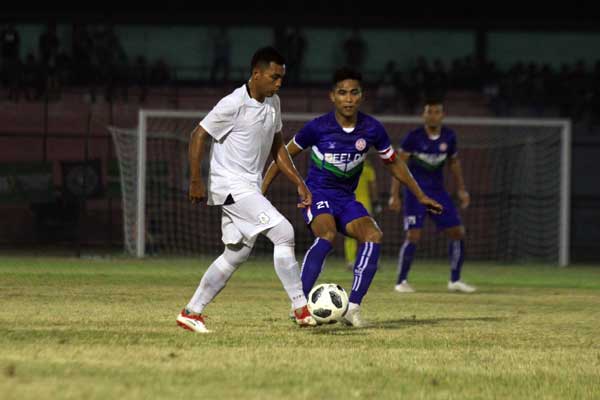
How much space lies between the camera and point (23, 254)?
22453 mm

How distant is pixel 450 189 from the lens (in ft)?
90.6

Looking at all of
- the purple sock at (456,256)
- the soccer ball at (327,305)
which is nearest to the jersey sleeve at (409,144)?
the purple sock at (456,256)

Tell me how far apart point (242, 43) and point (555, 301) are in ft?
66.4

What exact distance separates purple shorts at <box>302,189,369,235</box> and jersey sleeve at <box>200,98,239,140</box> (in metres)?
1.35

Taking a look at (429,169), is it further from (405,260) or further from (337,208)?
(337,208)

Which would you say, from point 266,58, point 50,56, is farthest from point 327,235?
point 50,56

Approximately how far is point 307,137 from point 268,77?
4.71 feet

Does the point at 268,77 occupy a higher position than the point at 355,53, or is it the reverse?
the point at 355,53

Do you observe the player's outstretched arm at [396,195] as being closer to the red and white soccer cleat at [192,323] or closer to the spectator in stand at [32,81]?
the red and white soccer cleat at [192,323]

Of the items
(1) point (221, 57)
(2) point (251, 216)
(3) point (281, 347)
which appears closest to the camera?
(3) point (281, 347)

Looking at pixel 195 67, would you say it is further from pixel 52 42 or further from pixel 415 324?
pixel 415 324

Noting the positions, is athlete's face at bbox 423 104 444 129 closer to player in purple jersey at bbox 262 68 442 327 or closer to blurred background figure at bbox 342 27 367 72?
player in purple jersey at bbox 262 68 442 327

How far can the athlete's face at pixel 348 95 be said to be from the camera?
30.5 feet

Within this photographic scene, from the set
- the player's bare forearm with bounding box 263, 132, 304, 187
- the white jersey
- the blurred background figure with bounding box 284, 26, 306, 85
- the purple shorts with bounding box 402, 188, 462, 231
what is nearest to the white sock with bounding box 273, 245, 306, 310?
the white jersey
